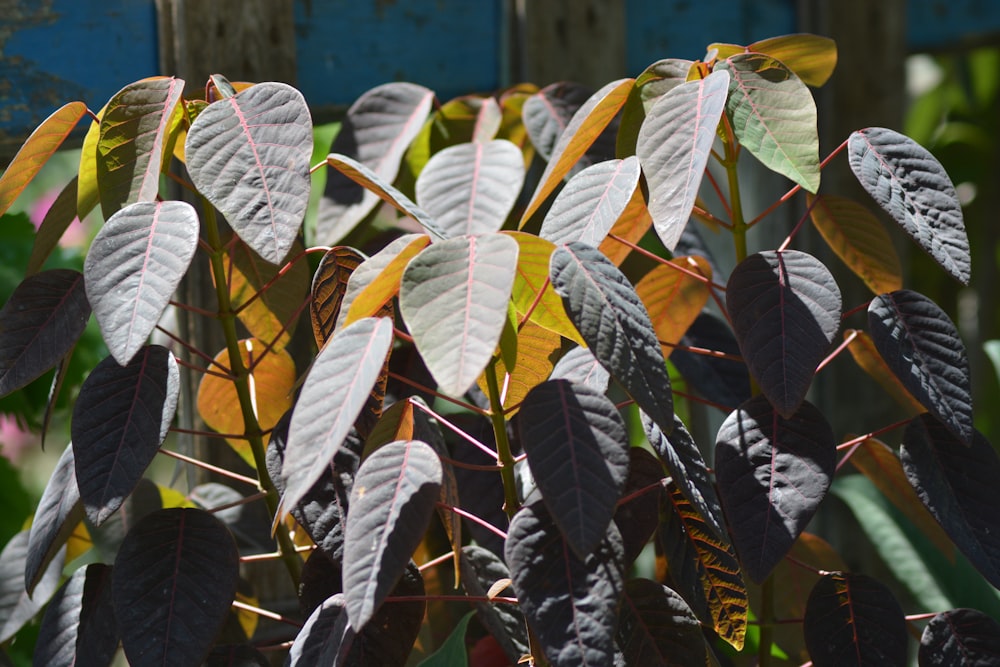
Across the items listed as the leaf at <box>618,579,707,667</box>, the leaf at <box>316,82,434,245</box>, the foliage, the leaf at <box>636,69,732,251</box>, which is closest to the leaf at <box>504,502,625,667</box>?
the foliage

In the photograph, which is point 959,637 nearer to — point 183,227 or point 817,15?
point 183,227

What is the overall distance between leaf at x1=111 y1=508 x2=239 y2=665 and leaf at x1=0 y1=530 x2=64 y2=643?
0.67ft

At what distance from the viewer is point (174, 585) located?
72 cm

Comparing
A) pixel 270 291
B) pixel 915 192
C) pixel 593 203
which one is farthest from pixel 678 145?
pixel 270 291

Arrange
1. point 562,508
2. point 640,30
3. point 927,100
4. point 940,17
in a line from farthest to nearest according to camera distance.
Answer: point 927,100 < point 940,17 < point 640,30 < point 562,508

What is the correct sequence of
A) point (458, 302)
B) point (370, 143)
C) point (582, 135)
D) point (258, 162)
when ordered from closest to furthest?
point (458, 302) < point (258, 162) < point (582, 135) < point (370, 143)

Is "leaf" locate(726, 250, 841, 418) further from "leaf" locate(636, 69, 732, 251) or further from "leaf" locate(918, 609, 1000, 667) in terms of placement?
"leaf" locate(918, 609, 1000, 667)

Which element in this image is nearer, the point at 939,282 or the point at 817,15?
the point at 817,15

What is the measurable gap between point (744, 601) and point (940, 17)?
1474mm

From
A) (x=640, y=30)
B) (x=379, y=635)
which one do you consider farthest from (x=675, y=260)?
(x=640, y=30)

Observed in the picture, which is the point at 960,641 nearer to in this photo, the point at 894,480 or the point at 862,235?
the point at 894,480

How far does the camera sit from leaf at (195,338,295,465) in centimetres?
95

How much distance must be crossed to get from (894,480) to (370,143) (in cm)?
63

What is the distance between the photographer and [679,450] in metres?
0.73
